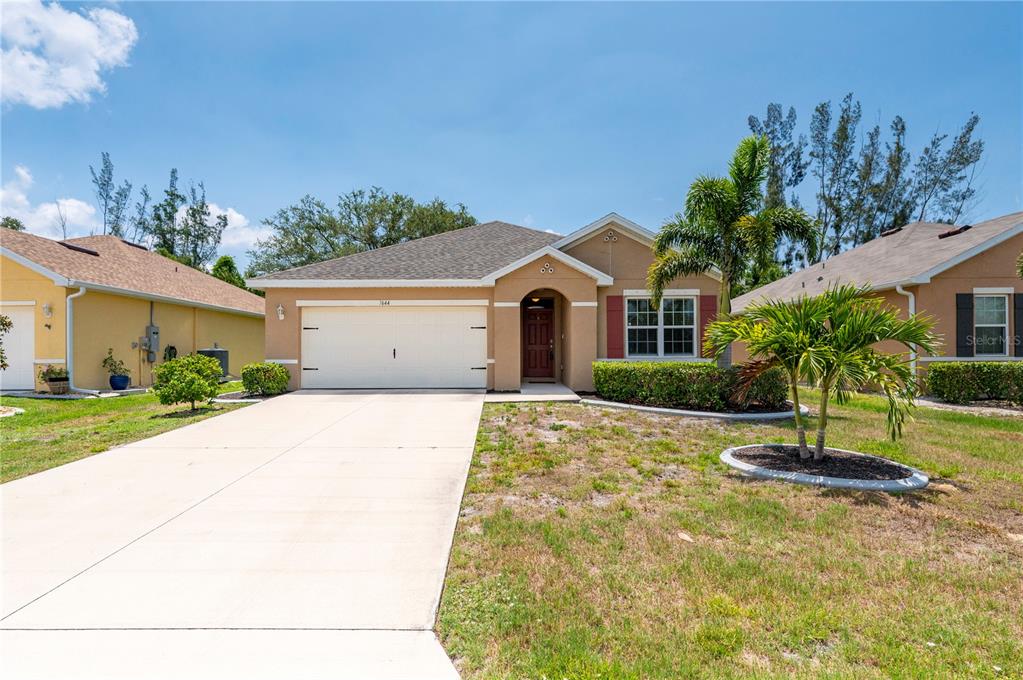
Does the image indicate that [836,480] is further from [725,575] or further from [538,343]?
[538,343]

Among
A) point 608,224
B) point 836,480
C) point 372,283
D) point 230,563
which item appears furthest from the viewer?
point 608,224

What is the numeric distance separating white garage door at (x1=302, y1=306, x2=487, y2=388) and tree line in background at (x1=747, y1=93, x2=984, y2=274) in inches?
973

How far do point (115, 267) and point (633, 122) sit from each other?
18.2 m

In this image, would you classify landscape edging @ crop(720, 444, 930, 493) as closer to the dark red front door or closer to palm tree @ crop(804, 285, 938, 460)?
palm tree @ crop(804, 285, 938, 460)

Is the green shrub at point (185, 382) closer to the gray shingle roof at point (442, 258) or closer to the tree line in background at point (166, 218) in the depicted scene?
the gray shingle roof at point (442, 258)

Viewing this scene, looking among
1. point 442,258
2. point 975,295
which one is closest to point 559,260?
point 442,258

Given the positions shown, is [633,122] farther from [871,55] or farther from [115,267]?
[115,267]

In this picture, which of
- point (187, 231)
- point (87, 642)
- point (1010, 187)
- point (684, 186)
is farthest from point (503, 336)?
point (187, 231)

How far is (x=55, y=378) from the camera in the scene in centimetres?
1198

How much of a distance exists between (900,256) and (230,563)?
61.6 ft

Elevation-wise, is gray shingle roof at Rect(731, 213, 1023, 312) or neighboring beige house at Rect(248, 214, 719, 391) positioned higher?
gray shingle roof at Rect(731, 213, 1023, 312)

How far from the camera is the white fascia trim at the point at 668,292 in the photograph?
13.1 m

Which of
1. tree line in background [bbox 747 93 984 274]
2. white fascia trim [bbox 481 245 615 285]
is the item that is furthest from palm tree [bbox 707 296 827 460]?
tree line in background [bbox 747 93 984 274]

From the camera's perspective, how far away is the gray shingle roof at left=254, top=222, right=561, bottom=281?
1323cm
